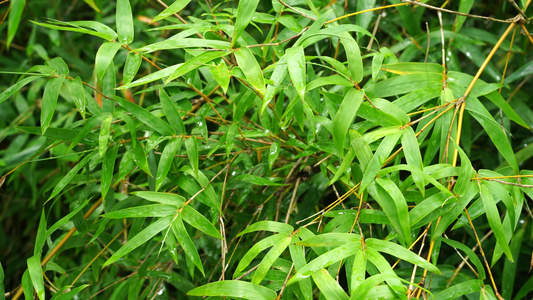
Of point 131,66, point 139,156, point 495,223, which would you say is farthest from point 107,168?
point 495,223

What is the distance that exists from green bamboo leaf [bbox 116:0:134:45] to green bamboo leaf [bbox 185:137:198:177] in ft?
0.63

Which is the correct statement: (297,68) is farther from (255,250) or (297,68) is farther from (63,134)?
(63,134)

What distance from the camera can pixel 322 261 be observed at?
60 cm

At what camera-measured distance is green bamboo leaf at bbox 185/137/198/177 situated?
77 centimetres

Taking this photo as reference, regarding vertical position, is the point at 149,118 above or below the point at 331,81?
below

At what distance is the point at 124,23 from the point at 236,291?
1.55 ft

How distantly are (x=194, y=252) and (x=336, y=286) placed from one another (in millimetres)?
227

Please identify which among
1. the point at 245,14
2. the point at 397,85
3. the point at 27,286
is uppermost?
the point at 245,14

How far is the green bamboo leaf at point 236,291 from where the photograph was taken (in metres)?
0.64

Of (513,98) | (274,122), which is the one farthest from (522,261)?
(274,122)

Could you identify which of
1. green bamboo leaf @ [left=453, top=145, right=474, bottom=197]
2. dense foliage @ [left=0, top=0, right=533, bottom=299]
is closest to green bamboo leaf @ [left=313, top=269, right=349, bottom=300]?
dense foliage @ [left=0, top=0, right=533, bottom=299]

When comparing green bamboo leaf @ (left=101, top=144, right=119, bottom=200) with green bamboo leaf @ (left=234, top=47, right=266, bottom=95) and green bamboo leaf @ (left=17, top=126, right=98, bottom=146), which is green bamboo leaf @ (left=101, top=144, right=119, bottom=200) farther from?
green bamboo leaf @ (left=234, top=47, right=266, bottom=95)

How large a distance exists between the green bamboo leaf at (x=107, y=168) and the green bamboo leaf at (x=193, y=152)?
0.43 feet

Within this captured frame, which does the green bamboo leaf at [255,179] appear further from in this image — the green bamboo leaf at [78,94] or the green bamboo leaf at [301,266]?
the green bamboo leaf at [78,94]
